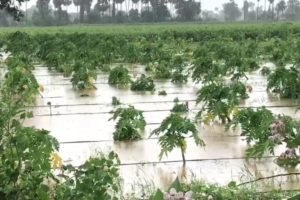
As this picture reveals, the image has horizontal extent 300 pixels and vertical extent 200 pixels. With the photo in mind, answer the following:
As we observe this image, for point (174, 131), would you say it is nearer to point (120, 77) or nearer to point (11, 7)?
point (120, 77)

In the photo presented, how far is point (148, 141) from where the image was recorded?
6387mm

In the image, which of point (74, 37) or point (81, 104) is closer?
point (81, 104)

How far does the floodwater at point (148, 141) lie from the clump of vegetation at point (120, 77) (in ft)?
1.15

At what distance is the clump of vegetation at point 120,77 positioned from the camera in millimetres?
11109

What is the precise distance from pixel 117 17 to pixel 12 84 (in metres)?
93.1

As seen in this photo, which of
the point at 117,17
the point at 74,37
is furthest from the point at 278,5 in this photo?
the point at 74,37

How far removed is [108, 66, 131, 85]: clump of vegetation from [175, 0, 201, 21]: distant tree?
8787 centimetres

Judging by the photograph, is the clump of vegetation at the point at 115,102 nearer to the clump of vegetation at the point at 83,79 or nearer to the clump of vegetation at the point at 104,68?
the clump of vegetation at the point at 83,79

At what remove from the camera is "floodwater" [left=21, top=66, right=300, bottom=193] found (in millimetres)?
5051

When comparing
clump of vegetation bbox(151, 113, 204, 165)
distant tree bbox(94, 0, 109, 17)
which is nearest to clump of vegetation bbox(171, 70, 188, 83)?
clump of vegetation bbox(151, 113, 204, 165)

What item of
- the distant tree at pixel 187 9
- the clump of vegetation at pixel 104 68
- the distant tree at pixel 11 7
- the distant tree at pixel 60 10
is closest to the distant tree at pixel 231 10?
the distant tree at pixel 187 9

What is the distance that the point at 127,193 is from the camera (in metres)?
4.43

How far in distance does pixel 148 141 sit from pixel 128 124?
323 millimetres

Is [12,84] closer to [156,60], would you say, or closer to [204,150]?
[204,150]
